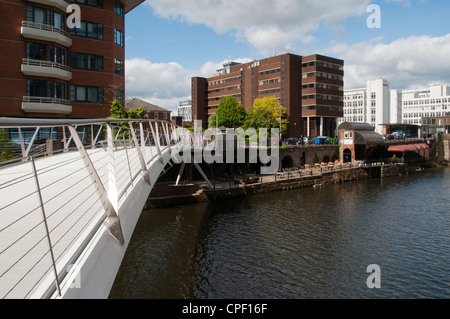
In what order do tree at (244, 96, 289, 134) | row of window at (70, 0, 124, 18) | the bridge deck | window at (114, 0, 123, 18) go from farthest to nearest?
tree at (244, 96, 289, 134)
window at (114, 0, 123, 18)
row of window at (70, 0, 124, 18)
the bridge deck

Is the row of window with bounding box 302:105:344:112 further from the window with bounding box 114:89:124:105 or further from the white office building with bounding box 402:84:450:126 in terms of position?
the white office building with bounding box 402:84:450:126

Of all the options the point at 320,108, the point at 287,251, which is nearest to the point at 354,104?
the point at 320,108

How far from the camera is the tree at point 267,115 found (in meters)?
59.9

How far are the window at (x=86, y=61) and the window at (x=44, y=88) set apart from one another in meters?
2.59

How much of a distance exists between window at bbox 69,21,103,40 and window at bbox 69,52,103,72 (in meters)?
1.63

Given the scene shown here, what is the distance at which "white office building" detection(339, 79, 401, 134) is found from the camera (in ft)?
392

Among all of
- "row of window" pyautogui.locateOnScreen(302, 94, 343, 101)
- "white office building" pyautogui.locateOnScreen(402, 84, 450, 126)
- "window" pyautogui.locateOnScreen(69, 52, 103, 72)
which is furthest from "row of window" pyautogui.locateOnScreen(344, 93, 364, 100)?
"window" pyautogui.locateOnScreen(69, 52, 103, 72)

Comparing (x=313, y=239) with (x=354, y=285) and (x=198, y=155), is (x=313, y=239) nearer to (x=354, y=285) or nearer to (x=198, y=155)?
(x=354, y=285)

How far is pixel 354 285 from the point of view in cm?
1363

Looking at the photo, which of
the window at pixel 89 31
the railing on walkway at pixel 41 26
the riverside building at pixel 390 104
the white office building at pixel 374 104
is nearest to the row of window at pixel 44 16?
the railing on walkway at pixel 41 26

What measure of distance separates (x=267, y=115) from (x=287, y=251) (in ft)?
148

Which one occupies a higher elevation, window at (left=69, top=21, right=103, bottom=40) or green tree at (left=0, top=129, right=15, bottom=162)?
window at (left=69, top=21, right=103, bottom=40)

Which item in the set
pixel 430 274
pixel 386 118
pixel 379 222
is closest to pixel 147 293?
pixel 430 274
